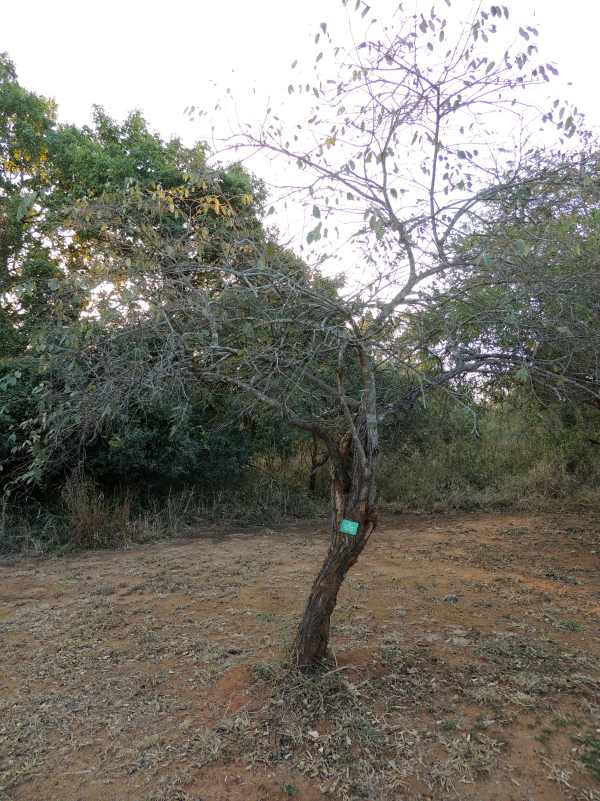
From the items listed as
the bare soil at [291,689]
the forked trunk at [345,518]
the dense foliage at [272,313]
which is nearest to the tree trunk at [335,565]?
the forked trunk at [345,518]

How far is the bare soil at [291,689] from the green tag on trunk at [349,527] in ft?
2.81

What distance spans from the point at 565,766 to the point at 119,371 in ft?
10.5

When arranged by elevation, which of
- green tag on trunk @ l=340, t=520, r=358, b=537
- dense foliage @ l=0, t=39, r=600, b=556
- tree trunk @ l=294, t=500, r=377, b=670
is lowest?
tree trunk @ l=294, t=500, r=377, b=670

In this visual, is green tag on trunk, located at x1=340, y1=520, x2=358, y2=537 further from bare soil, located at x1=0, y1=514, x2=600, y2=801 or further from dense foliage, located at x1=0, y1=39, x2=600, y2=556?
bare soil, located at x1=0, y1=514, x2=600, y2=801

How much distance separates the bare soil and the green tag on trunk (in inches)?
33.7

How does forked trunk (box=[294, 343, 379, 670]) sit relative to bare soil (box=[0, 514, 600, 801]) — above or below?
above

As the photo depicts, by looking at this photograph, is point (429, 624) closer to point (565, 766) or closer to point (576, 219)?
point (565, 766)

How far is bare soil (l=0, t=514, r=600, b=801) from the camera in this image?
111 inches

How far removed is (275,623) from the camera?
4.69 meters

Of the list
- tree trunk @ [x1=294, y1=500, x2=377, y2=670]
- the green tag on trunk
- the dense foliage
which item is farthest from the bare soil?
the dense foliage

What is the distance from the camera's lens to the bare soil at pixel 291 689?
2.81 metres

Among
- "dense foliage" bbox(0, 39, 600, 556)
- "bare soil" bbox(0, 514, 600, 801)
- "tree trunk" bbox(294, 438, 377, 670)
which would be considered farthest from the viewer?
"tree trunk" bbox(294, 438, 377, 670)

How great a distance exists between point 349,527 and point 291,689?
96cm

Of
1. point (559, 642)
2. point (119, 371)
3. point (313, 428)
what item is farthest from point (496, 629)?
point (119, 371)
